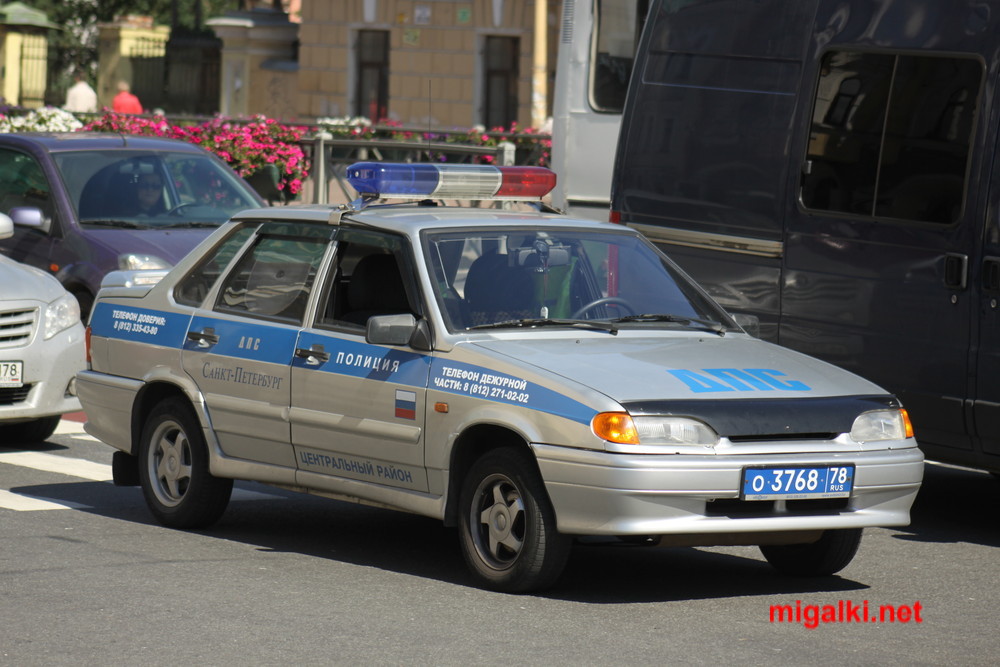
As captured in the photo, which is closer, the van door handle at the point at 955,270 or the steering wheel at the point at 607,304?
the steering wheel at the point at 607,304

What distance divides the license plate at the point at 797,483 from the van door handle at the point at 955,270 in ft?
6.19

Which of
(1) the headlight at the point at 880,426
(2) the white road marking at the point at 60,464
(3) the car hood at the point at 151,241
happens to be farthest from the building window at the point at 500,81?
(1) the headlight at the point at 880,426

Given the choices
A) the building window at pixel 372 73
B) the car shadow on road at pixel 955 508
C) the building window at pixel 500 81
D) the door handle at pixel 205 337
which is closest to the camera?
the door handle at pixel 205 337

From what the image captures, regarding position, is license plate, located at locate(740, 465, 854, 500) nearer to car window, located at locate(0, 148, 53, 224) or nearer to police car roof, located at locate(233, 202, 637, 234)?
police car roof, located at locate(233, 202, 637, 234)

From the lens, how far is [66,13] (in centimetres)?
5406

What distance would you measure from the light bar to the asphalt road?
5.01 ft

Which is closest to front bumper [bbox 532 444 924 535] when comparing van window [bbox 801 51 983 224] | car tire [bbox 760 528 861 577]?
car tire [bbox 760 528 861 577]

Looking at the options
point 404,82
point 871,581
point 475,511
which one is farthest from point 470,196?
point 404,82

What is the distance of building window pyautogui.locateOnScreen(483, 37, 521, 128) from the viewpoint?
122ft

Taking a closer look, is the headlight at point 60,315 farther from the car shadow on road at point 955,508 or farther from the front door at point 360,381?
the car shadow on road at point 955,508

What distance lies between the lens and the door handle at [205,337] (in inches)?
318

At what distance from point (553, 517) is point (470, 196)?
80.8 inches

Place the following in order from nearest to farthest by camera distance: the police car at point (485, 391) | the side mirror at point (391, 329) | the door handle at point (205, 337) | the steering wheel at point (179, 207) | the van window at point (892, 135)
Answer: the police car at point (485, 391), the side mirror at point (391, 329), the door handle at point (205, 337), the van window at point (892, 135), the steering wheel at point (179, 207)

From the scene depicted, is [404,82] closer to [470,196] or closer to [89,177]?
[89,177]
